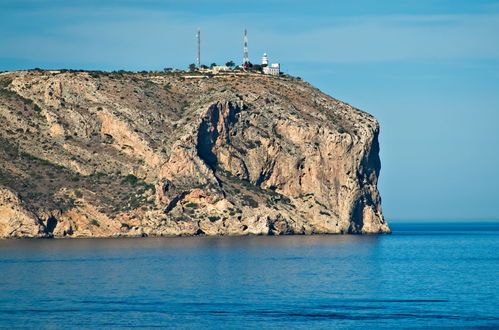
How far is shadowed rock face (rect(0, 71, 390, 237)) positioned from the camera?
473ft

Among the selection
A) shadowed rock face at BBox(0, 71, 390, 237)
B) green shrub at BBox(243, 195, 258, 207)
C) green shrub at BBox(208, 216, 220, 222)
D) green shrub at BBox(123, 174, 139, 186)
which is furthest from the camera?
green shrub at BBox(123, 174, 139, 186)

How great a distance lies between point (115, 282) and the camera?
81.9 metres

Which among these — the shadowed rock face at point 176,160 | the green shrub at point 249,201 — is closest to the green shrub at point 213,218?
the shadowed rock face at point 176,160

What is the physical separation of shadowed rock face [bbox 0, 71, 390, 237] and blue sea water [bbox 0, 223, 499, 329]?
1544 cm

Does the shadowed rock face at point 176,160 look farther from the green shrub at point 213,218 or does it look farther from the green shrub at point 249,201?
the green shrub at point 249,201

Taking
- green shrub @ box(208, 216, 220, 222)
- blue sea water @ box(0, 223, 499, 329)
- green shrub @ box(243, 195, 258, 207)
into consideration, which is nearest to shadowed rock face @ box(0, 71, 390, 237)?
green shrub @ box(208, 216, 220, 222)

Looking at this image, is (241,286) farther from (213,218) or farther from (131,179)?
(131,179)

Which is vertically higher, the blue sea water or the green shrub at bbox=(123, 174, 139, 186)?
the green shrub at bbox=(123, 174, 139, 186)

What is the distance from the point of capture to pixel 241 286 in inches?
3162

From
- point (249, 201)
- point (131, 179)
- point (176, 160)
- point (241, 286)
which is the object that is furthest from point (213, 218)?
point (241, 286)

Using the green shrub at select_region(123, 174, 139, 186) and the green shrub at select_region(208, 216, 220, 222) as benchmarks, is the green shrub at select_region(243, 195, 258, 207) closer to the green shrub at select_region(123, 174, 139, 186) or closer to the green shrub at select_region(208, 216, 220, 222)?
the green shrub at select_region(208, 216, 220, 222)

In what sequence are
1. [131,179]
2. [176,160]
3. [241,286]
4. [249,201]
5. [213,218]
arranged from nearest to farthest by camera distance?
1. [241,286]
2. [213,218]
3. [176,160]
4. [249,201]
5. [131,179]

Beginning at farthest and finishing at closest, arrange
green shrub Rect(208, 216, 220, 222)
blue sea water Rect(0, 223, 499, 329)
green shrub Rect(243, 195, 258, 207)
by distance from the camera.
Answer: green shrub Rect(243, 195, 258, 207) → green shrub Rect(208, 216, 220, 222) → blue sea water Rect(0, 223, 499, 329)

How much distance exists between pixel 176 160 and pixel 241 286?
70826mm
